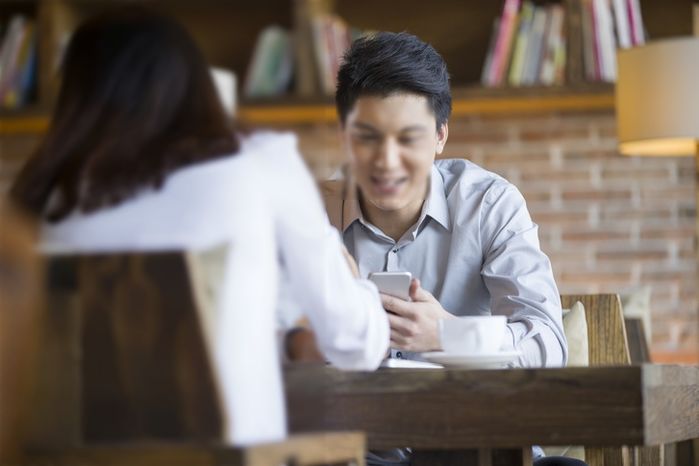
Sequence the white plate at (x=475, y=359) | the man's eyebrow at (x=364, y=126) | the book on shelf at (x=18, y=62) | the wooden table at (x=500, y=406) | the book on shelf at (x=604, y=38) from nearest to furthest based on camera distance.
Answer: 1. the wooden table at (x=500, y=406)
2. the white plate at (x=475, y=359)
3. the man's eyebrow at (x=364, y=126)
4. the book on shelf at (x=604, y=38)
5. the book on shelf at (x=18, y=62)

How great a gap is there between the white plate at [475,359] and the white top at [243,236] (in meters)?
0.43

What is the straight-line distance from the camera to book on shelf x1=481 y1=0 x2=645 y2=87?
14.6 feet

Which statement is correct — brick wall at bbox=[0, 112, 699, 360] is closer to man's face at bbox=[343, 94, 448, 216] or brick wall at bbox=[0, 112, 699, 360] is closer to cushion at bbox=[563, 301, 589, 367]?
cushion at bbox=[563, 301, 589, 367]

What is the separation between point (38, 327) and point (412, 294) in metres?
0.82

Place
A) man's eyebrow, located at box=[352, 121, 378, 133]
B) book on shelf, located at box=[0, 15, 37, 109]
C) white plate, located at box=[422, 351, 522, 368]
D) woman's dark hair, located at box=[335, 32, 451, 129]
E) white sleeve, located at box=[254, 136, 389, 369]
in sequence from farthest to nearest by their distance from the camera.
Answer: book on shelf, located at box=[0, 15, 37, 109]
woman's dark hair, located at box=[335, 32, 451, 129]
man's eyebrow, located at box=[352, 121, 378, 133]
white plate, located at box=[422, 351, 522, 368]
white sleeve, located at box=[254, 136, 389, 369]

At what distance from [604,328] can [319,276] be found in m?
1.26

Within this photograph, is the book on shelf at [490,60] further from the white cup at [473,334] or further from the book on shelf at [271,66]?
the white cup at [473,334]

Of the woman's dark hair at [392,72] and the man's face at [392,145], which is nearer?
the man's face at [392,145]

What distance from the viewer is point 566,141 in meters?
4.67

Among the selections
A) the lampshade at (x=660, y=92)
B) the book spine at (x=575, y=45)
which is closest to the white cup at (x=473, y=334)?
the lampshade at (x=660, y=92)

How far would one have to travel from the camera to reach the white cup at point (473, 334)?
1743 mm

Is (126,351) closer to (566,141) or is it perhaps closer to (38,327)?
(38,327)

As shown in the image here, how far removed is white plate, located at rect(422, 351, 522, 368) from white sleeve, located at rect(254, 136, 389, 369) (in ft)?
0.83

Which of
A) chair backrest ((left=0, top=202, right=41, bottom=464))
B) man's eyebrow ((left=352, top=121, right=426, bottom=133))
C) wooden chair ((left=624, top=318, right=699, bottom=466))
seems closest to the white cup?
man's eyebrow ((left=352, top=121, right=426, bottom=133))
